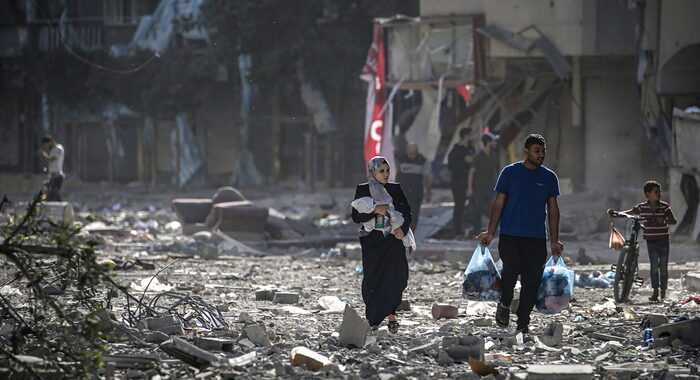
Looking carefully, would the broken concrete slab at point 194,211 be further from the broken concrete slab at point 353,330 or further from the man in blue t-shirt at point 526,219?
the broken concrete slab at point 353,330

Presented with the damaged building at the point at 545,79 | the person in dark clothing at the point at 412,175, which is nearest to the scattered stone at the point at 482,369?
the person in dark clothing at the point at 412,175

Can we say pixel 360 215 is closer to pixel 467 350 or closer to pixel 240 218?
pixel 467 350

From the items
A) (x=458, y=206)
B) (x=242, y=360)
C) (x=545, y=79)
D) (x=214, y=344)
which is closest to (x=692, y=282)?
(x=214, y=344)

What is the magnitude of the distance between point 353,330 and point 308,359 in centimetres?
87

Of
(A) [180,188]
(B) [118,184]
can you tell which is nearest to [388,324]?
(A) [180,188]

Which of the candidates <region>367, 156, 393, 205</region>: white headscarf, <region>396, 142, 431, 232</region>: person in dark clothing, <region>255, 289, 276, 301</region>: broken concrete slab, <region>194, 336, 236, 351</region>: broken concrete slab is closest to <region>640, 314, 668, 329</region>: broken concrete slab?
<region>367, 156, 393, 205</region>: white headscarf

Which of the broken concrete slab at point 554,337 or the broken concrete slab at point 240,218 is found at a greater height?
the broken concrete slab at point 554,337

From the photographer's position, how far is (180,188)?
33.1 meters

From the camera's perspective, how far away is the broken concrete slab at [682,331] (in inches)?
308

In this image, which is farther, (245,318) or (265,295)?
(265,295)

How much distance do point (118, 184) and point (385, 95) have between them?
13077 mm

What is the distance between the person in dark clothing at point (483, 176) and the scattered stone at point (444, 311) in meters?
7.67

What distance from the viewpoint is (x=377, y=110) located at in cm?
2427

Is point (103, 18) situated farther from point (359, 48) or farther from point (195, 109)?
point (359, 48)
